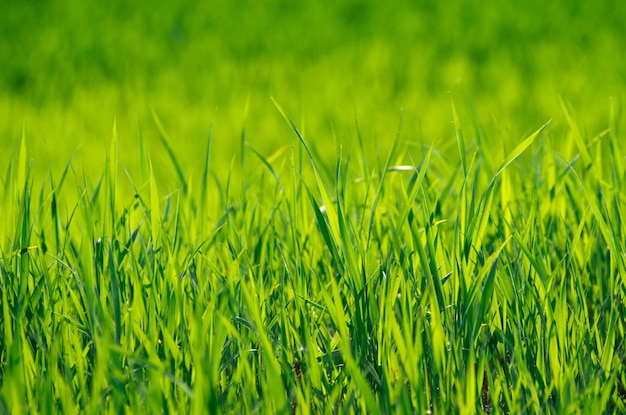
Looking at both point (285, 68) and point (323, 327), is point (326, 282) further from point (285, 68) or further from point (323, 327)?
point (285, 68)

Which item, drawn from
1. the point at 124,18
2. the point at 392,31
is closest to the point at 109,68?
the point at 124,18

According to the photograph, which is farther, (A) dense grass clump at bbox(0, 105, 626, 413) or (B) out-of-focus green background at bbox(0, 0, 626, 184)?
(B) out-of-focus green background at bbox(0, 0, 626, 184)

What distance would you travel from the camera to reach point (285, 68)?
4.32 metres

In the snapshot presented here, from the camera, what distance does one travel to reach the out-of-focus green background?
3439 millimetres

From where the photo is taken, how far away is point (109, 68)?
459 cm

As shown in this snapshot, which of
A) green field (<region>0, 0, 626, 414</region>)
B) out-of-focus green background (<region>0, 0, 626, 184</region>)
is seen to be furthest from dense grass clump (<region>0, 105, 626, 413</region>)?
out-of-focus green background (<region>0, 0, 626, 184</region>)

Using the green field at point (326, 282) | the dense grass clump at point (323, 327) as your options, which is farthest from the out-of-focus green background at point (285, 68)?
the dense grass clump at point (323, 327)

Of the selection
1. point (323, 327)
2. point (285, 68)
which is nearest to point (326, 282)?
point (323, 327)

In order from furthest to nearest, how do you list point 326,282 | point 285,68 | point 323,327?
1. point 285,68
2. point 326,282
3. point 323,327

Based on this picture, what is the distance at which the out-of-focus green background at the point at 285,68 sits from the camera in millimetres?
3439

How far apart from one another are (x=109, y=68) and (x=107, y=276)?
3731 millimetres

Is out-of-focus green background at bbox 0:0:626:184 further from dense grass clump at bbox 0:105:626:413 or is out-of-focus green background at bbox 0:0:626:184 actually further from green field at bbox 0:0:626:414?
dense grass clump at bbox 0:105:626:413

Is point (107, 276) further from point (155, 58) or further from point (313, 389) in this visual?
point (155, 58)

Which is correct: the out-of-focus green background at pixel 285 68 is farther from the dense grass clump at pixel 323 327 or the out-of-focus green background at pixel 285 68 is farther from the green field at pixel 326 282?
the dense grass clump at pixel 323 327
